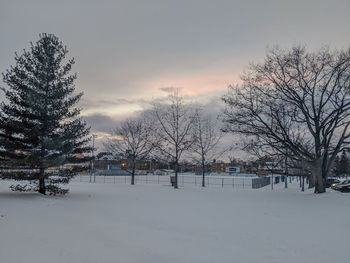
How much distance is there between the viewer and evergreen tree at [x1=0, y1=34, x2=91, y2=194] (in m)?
15.9

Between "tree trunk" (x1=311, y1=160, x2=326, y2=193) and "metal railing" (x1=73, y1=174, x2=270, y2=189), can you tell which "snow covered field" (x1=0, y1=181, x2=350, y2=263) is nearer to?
"tree trunk" (x1=311, y1=160, x2=326, y2=193)

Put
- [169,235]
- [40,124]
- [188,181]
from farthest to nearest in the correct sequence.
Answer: [188,181], [40,124], [169,235]

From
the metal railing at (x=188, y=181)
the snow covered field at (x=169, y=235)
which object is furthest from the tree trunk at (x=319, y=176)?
the metal railing at (x=188, y=181)

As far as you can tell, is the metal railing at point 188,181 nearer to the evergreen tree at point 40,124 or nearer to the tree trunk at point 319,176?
the tree trunk at point 319,176

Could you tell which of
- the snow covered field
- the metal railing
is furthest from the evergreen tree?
the metal railing

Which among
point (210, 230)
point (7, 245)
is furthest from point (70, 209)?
point (210, 230)

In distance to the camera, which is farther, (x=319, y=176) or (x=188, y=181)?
(x=188, y=181)

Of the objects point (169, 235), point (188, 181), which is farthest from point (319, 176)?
point (188, 181)

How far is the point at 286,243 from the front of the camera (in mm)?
7711

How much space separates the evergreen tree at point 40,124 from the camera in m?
15.9

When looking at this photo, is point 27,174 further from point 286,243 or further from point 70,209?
point 286,243

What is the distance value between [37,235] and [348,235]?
31.1 ft

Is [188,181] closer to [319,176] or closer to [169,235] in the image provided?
[319,176]

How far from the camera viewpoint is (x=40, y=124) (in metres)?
16.4
